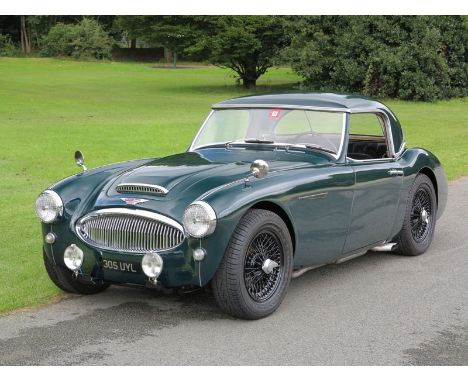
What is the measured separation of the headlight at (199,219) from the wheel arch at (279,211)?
44cm

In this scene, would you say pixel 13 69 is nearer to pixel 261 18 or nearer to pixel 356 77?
pixel 261 18

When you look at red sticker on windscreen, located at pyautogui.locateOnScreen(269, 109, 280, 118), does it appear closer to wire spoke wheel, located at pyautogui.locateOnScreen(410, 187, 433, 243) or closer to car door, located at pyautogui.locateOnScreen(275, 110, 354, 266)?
car door, located at pyautogui.locateOnScreen(275, 110, 354, 266)

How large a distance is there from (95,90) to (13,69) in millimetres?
17644

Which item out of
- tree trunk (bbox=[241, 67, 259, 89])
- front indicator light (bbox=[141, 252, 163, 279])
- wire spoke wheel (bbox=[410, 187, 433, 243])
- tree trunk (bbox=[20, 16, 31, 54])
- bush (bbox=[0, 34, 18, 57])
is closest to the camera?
front indicator light (bbox=[141, 252, 163, 279])

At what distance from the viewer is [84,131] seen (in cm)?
1933

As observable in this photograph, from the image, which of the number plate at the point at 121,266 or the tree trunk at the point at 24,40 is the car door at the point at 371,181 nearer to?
the number plate at the point at 121,266

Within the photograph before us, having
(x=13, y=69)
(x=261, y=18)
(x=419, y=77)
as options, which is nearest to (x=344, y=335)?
(x=419, y=77)

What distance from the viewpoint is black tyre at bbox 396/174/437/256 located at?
761 centimetres

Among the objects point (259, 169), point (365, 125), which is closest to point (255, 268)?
point (259, 169)

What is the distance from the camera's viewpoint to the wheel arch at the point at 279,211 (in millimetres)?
5926

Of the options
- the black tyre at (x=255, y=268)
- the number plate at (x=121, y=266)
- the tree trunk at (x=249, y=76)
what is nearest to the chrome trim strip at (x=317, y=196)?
the black tyre at (x=255, y=268)

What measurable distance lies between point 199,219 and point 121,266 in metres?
0.67

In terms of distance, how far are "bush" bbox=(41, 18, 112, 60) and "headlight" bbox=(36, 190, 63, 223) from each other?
61552 mm

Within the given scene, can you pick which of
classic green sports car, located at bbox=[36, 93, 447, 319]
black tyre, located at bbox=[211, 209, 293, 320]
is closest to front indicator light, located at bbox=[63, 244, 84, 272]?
classic green sports car, located at bbox=[36, 93, 447, 319]
